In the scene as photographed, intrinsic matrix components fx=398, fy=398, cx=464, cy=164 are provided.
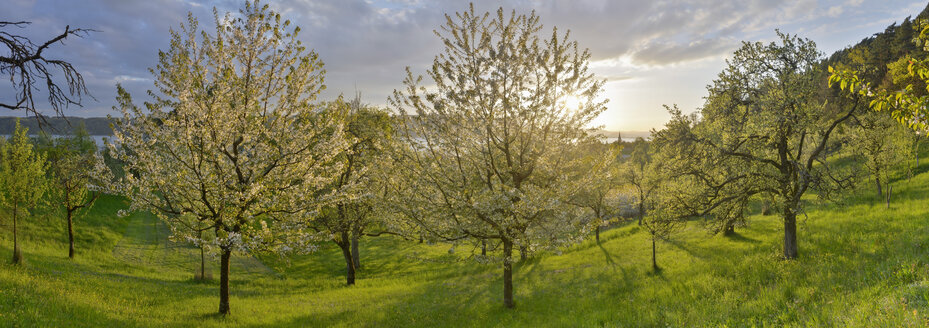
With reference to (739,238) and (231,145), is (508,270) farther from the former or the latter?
(739,238)

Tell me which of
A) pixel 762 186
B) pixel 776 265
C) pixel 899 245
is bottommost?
pixel 776 265

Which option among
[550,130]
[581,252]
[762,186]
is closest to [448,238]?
[550,130]

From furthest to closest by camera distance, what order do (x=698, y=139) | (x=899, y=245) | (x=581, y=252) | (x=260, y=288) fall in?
(x=581, y=252) < (x=260, y=288) < (x=698, y=139) < (x=899, y=245)

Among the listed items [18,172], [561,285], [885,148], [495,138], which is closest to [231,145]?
[495,138]

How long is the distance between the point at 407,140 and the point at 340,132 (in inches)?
97.4

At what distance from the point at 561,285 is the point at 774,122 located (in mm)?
11847

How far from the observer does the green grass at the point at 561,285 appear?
31.8ft

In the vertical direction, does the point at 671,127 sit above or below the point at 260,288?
above

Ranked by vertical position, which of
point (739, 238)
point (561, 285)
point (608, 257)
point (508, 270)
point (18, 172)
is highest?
point (18, 172)

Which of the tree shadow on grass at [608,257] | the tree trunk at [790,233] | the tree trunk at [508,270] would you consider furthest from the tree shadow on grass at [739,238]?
the tree trunk at [508,270]

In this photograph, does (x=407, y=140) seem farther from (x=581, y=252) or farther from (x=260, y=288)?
(x=581, y=252)

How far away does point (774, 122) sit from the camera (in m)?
15.8

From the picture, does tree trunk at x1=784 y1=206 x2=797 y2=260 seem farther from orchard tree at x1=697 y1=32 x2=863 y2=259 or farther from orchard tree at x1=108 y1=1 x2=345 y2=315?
orchard tree at x1=108 y1=1 x2=345 y2=315

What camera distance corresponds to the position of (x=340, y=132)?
14.0 m
